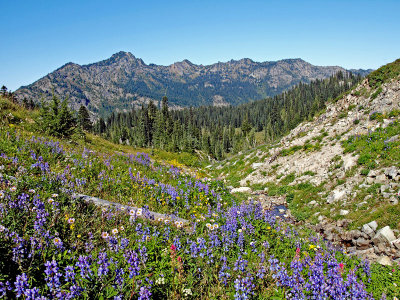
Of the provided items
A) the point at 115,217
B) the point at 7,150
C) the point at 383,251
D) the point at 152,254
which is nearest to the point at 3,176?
the point at 115,217

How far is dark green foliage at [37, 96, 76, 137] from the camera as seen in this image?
50.2ft

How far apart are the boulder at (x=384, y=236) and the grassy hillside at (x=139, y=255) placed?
264 centimetres

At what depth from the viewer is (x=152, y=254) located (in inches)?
175

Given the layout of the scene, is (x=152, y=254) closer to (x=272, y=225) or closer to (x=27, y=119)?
(x=272, y=225)

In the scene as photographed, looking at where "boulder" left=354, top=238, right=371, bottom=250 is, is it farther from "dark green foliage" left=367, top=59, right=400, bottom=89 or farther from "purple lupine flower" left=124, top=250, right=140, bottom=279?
"dark green foliage" left=367, top=59, right=400, bottom=89

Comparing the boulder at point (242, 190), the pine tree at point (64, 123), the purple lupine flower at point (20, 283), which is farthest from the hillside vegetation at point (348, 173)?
the pine tree at point (64, 123)

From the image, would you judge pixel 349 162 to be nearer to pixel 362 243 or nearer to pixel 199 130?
pixel 362 243

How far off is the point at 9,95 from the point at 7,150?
15640 mm

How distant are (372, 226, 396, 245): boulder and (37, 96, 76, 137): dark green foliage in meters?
17.9

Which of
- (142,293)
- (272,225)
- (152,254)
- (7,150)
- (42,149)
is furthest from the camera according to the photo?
(42,149)

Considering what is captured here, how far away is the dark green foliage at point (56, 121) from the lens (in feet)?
50.2

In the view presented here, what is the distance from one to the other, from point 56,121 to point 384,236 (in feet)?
60.4

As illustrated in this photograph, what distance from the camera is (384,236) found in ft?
28.8

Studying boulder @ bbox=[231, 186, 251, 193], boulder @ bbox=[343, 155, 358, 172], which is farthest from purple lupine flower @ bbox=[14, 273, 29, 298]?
boulder @ bbox=[231, 186, 251, 193]
